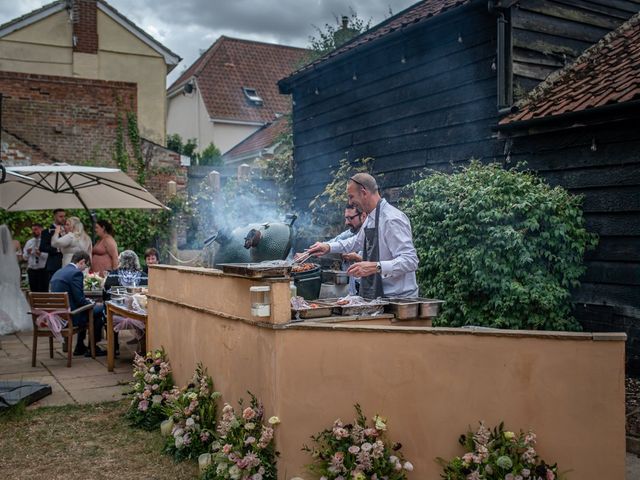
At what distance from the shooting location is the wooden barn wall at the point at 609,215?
6742 millimetres

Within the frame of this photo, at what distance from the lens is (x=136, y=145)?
1661 centimetres

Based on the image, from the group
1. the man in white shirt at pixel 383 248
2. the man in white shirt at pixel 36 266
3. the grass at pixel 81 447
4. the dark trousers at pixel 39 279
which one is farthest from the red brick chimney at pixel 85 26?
the man in white shirt at pixel 383 248

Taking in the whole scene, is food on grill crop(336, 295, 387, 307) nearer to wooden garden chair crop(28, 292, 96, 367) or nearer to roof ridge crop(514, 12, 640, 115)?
wooden garden chair crop(28, 292, 96, 367)

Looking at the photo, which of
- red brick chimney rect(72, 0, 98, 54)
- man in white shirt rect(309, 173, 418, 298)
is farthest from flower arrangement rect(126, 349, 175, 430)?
red brick chimney rect(72, 0, 98, 54)

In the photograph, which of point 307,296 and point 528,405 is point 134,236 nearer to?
point 307,296

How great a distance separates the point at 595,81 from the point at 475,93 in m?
1.58

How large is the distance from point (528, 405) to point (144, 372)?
3.45 metres

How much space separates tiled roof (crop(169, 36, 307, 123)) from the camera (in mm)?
30109

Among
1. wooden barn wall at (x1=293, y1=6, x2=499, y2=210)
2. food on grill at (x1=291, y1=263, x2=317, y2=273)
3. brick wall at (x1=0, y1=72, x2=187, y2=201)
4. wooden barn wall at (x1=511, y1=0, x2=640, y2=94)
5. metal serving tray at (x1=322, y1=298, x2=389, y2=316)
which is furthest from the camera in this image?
brick wall at (x1=0, y1=72, x2=187, y2=201)

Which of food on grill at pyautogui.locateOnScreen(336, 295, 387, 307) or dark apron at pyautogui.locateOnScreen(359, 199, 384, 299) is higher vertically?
dark apron at pyautogui.locateOnScreen(359, 199, 384, 299)

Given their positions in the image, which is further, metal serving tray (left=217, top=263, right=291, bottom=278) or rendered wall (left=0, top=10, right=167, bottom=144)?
rendered wall (left=0, top=10, right=167, bottom=144)

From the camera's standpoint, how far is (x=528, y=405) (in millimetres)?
3475

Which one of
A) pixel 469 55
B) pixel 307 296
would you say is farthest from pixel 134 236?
pixel 307 296

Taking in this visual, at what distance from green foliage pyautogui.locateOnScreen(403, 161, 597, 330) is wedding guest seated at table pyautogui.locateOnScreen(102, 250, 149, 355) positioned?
12.5 ft
